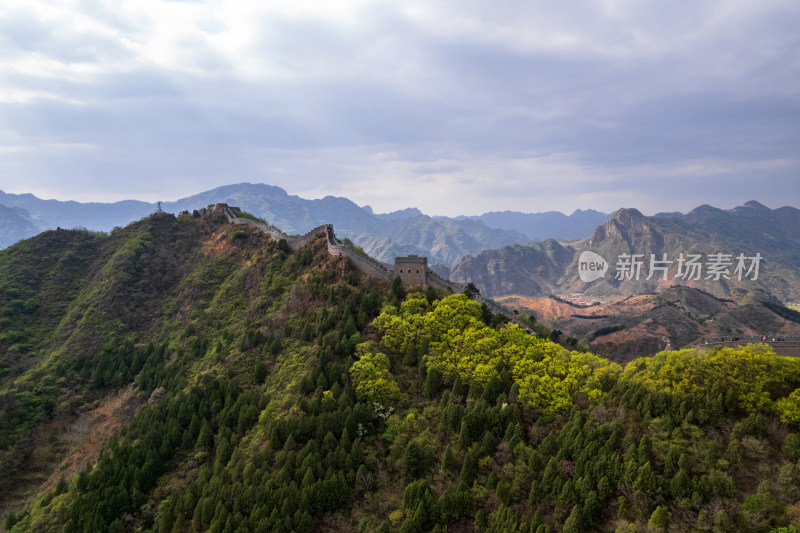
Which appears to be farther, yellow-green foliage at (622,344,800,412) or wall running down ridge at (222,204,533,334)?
wall running down ridge at (222,204,533,334)

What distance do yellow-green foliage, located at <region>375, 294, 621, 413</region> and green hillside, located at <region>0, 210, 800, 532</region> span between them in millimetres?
262

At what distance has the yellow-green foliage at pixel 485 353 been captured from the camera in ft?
166

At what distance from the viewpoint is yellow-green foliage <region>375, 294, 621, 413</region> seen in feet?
166

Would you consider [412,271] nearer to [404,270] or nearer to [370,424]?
[404,270]

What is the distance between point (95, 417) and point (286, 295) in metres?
39.6

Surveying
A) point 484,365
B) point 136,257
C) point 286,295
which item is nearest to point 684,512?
point 484,365

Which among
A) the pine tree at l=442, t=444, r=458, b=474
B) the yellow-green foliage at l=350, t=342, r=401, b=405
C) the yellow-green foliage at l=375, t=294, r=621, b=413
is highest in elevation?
the yellow-green foliage at l=375, t=294, r=621, b=413

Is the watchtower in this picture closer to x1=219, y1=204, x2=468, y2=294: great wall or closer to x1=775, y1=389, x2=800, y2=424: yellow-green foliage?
x1=219, y1=204, x2=468, y2=294: great wall

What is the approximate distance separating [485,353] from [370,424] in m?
18.5

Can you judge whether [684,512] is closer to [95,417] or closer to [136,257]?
[95,417]

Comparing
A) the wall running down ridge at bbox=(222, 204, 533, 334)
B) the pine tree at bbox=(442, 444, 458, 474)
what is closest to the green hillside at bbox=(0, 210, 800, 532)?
the pine tree at bbox=(442, 444, 458, 474)

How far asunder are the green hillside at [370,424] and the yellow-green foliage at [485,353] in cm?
26

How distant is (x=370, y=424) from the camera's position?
177 ft

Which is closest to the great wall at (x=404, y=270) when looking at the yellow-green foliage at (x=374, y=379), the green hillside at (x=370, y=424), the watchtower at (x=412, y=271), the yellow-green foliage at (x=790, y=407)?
the watchtower at (x=412, y=271)
